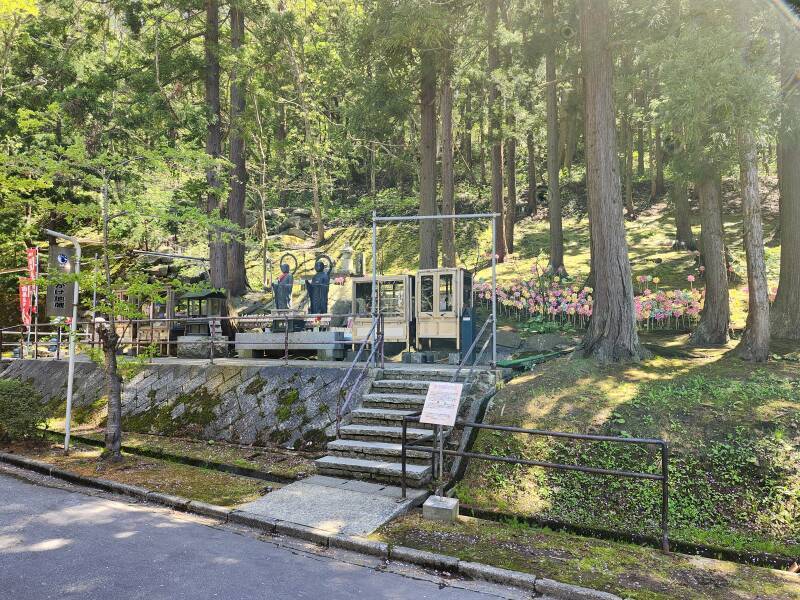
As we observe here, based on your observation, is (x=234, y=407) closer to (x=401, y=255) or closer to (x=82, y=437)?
(x=82, y=437)

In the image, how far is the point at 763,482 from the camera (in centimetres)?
690

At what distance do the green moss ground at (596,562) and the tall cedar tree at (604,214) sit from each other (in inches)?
193

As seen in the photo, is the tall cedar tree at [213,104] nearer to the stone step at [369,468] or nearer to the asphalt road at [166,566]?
the stone step at [369,468]

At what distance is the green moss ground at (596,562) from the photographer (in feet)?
16.6

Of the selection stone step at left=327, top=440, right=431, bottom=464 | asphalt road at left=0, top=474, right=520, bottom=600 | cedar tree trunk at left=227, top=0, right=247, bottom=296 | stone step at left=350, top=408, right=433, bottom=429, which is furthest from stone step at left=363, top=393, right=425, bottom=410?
cedar tree trunk at left=227, top=0, right=247, bottom=296

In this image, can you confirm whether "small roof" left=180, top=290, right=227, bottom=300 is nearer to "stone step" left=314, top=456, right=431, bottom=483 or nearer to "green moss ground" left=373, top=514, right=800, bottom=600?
"stone step" left=314, top=456, right=431, bottom=483

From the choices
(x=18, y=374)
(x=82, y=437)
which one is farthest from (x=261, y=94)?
(x=82, y=437)

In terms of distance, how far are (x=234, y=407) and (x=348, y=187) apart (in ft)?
105

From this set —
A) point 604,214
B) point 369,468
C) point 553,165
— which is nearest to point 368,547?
point 369,468

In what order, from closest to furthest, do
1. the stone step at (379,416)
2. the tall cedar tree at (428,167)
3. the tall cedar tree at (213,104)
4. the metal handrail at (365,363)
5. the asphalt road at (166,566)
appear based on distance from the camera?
the asphalt road at (166,566) < the stone step at (379,416) < the metal handrail at (365,363) < the tall cedar tree at (428,167) < the tall cedar tree at (213,104)

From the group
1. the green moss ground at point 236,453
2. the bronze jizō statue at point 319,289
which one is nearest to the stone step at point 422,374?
the green moss ground at point 236,453

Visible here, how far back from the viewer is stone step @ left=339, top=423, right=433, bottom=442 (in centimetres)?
852

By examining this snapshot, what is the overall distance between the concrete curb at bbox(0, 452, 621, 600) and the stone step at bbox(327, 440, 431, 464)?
6.79 ft

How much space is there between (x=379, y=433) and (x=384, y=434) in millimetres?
89
